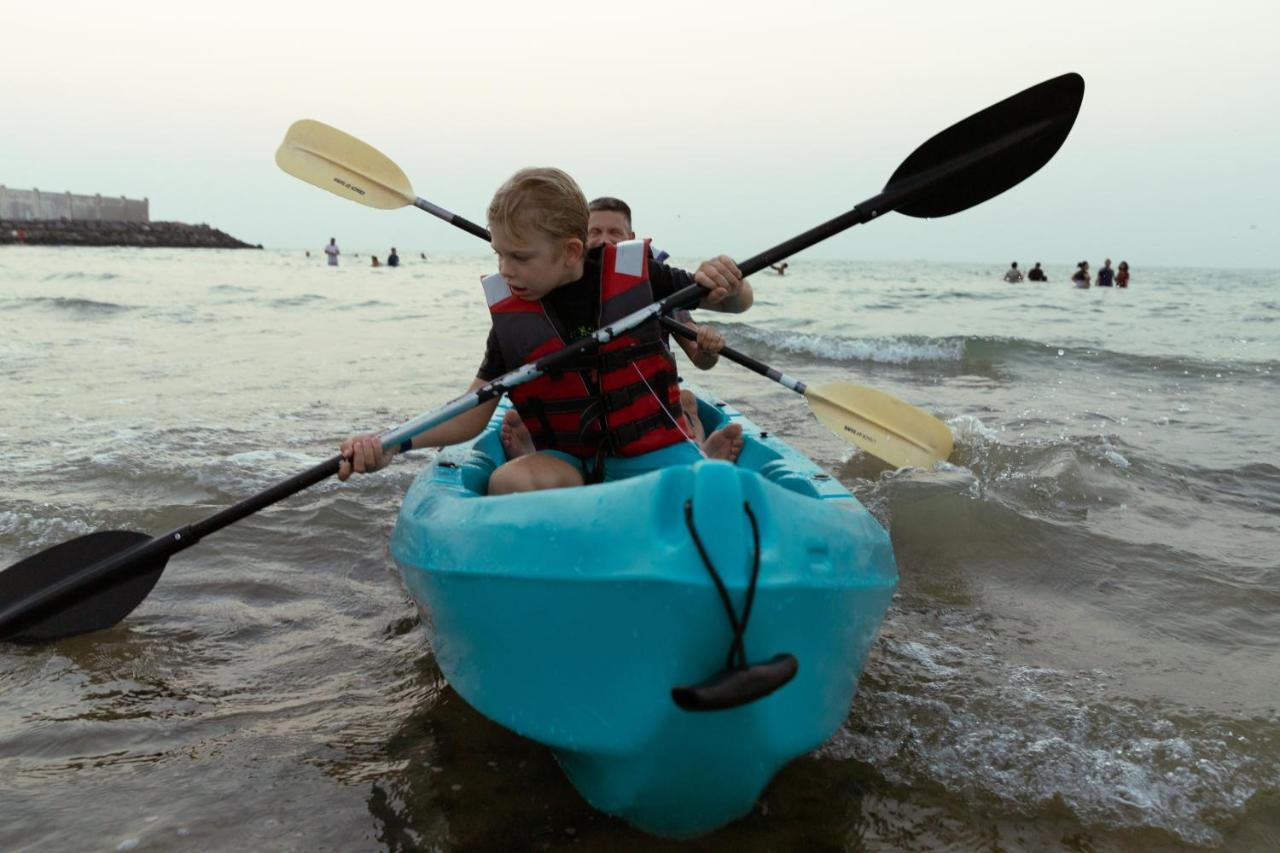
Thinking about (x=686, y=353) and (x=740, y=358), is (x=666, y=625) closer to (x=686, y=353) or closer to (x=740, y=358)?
(x=686, y=353)

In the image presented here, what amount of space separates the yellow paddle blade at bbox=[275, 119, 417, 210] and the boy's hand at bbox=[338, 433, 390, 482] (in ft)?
8.44

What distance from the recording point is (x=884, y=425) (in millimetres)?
3670

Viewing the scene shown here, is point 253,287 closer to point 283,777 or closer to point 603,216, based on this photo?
point 603,216

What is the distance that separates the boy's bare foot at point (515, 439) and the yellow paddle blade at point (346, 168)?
1.78 metres

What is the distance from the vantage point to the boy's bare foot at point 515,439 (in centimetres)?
350

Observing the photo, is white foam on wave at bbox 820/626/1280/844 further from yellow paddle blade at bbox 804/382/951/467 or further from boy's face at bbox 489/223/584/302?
boy's face at bbox 489/223/584/302

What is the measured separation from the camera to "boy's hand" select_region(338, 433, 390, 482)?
102 inches

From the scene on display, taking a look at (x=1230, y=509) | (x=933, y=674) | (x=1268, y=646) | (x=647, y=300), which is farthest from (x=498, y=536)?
(x=1230, y=509)

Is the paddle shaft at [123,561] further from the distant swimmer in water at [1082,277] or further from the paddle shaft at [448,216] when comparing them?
the distant swimmer in water at [1082,277]

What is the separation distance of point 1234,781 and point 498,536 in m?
1.98

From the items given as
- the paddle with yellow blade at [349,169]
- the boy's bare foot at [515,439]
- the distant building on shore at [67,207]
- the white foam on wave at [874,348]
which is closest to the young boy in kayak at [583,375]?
the boy's bare foot at [515,439]

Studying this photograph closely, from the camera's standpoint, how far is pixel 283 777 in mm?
2340

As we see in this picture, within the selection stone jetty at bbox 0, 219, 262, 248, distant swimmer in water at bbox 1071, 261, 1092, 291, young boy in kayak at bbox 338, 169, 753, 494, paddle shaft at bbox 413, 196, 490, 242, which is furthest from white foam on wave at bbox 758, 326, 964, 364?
stone jetty at bbox 0, 219, 262, 248

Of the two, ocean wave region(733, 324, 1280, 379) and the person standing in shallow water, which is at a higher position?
the person standing in shallow water
